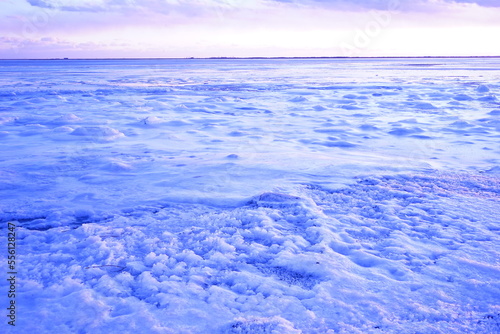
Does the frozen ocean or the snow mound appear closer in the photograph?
the snow mound

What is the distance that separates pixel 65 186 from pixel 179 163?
157 centimetres

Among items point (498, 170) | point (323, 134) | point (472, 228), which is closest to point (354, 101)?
point (323, 134)

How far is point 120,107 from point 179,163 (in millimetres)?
7062

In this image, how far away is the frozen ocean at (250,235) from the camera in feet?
7.47

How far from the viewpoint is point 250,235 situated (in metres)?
3.29

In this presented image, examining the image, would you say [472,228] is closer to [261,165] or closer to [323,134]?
[261,165]

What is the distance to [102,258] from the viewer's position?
2863 mm

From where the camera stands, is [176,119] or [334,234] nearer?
[334,234]

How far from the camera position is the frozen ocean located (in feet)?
7.47

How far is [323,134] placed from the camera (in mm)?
7820

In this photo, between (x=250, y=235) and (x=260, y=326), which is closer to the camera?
(x=260, y=326)

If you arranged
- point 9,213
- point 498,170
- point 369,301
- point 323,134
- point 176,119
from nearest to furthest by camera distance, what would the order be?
point 369,301 → point 9,213 → point 498,170 → point 323,134 → point 176,119

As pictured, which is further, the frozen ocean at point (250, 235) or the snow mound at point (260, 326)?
the frozen ocean at point (250, 235)

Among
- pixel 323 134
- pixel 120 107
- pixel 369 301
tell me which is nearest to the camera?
pixel 369 301
